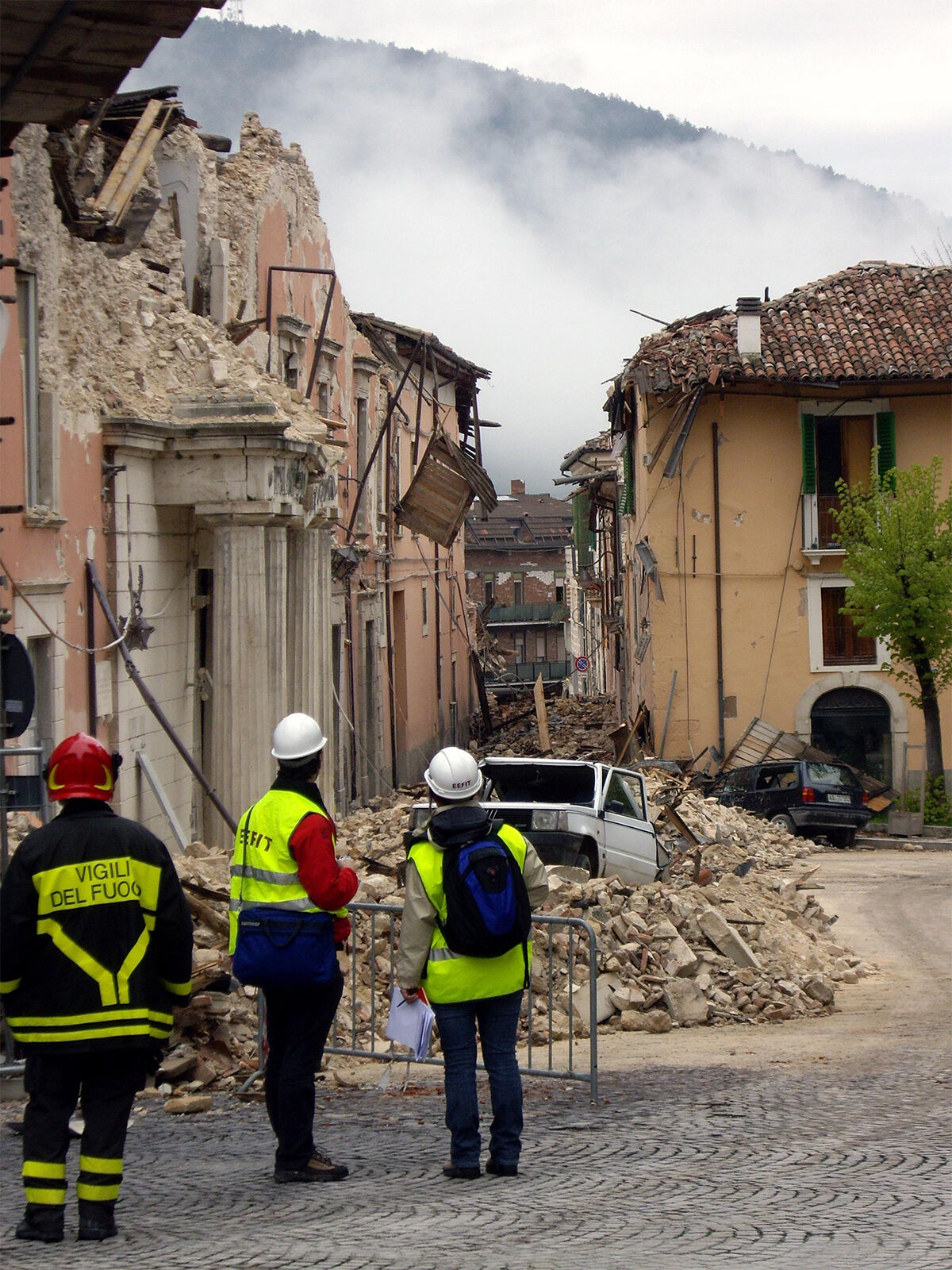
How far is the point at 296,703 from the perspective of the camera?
695 inches

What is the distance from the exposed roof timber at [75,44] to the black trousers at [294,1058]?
422 cm

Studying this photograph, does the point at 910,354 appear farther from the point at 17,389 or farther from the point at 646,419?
the point at 17,389

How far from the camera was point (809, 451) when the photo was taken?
30578 millimetres

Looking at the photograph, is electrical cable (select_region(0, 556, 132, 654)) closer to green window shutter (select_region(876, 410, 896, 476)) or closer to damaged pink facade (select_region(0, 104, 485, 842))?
damaged pink facade (select_region(0, 104, 485, 842))

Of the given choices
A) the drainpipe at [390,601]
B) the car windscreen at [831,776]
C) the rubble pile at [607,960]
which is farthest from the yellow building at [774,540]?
the rubble pile at [607,960]

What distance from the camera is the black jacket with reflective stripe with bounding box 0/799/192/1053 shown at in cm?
532

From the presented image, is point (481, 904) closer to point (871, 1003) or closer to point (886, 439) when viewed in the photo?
point (871, 1003)

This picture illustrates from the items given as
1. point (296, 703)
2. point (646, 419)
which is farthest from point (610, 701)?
point (296, 703)

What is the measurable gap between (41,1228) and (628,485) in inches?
1238

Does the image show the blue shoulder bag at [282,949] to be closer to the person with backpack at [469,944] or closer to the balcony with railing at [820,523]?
the person with backpack at [469,944]

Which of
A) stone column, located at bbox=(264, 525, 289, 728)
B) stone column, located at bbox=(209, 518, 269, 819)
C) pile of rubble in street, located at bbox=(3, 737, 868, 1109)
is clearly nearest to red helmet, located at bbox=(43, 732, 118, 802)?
pile of rubble in street, located at bbox=(3, 737, 868, 1109)

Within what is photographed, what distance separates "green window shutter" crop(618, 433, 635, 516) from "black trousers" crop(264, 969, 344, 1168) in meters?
29.3

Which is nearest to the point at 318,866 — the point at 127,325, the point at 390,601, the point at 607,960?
the point at 607,960

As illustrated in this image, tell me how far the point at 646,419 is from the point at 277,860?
26141mm
